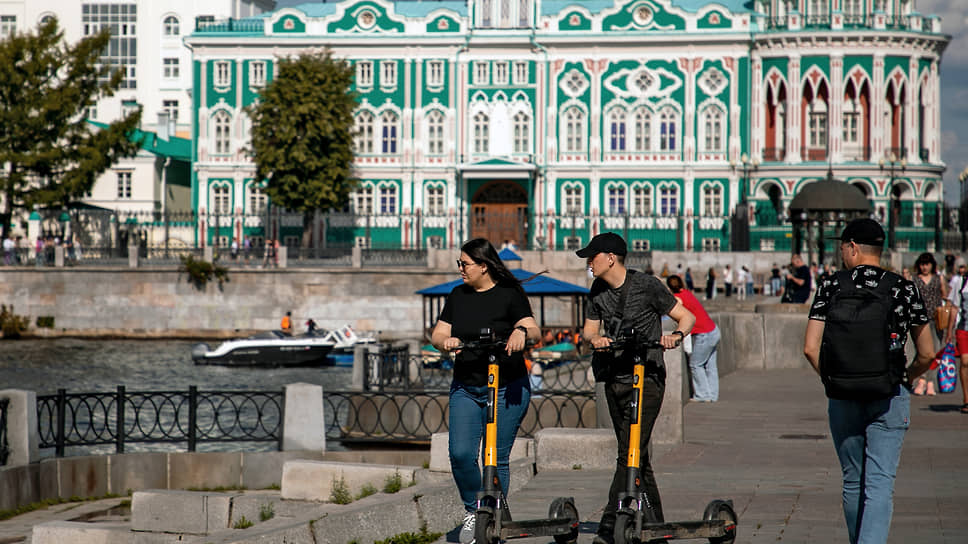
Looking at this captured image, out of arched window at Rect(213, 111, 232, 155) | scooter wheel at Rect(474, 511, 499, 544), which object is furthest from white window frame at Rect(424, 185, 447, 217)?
scooter wheel at Rect(474, 511, 499, 544)

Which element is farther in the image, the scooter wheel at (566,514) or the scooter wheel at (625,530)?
the scooter wheel at (566,514)

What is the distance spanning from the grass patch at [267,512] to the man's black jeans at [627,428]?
3065 mm

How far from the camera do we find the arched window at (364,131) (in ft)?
217

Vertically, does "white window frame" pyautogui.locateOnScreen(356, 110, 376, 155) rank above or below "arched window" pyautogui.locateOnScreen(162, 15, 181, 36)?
below

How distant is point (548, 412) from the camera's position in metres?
19.2

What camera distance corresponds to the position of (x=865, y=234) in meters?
7.26

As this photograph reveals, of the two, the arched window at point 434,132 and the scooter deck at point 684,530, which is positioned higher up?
the arched window at point 434,132

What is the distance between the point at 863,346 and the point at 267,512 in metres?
4.88

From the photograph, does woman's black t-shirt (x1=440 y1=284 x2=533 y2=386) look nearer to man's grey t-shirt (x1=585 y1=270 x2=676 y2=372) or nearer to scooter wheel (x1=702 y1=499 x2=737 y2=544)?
man's grey t-shirt (x1=585 y1=270 x2=676 y2=372)

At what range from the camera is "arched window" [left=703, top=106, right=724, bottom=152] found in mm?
64500

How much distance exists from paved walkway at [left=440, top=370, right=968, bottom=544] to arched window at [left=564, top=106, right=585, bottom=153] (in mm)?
49159

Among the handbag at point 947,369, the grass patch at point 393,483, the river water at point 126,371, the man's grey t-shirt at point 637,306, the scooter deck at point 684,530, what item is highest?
the man's grey t-shirt at point 637,306

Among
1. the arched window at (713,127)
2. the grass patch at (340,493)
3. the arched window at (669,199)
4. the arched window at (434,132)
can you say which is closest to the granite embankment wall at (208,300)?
the arched window at (669,199)

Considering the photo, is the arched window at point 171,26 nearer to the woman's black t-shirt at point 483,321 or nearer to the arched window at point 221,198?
the arched window at point 221,198
